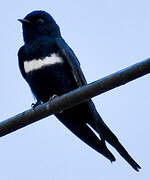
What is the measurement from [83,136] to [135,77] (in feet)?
6.42

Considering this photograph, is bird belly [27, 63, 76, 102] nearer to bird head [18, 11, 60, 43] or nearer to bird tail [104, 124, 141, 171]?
bird head [18, 11, 60, 43]

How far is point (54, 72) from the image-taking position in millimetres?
5117

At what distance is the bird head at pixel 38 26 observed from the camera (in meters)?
5.54

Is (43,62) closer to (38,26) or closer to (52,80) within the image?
(52,80)

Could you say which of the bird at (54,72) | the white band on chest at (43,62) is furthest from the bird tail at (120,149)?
the white band on chest at (43,62)

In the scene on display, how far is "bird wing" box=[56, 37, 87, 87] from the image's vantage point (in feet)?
16.6

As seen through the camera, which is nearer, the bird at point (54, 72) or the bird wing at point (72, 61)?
the bird at point (54, 72)

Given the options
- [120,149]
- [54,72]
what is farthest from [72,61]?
[120,149]

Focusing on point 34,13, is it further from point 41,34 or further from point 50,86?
point 50,86

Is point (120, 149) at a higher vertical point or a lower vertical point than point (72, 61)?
lower

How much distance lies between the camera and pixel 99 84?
2.83 meters

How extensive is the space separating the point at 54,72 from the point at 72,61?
231 millimetres

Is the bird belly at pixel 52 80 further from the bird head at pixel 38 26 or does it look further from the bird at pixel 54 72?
the bird head at pixel 38 26

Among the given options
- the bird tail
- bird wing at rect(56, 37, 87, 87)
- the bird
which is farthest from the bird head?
the bird tail
